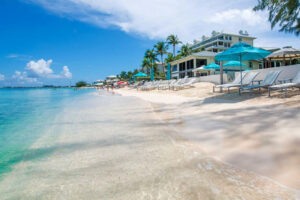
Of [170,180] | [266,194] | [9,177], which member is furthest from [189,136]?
[9,177]

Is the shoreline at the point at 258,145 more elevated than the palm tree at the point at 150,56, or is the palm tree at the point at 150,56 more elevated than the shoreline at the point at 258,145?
the palm tree at the point at 150,56

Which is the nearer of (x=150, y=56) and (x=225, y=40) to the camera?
(x=150, y=56)

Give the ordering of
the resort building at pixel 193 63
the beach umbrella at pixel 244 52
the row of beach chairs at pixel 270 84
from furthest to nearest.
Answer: the resort building at pixel 193 63
the beach umbrella at pixel 244 52
the row of beach chairs at pixel 270 84

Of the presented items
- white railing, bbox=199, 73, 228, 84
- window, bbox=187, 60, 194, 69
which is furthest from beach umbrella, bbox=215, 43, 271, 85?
window, bbox=187, 60, 194, 69

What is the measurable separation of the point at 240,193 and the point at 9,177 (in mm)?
2823

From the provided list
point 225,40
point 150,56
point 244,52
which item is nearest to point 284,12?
point 244,52

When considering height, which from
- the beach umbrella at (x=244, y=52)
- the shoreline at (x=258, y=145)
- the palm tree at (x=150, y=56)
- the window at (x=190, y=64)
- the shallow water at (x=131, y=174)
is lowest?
the shallow water at (x=131, y=174)

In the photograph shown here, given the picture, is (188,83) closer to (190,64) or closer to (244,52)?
(244,52)

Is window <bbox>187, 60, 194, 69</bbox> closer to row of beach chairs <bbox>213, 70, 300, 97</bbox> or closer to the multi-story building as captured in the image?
row of beach chairs <bbox>213, 70, 300, 97</bbox>

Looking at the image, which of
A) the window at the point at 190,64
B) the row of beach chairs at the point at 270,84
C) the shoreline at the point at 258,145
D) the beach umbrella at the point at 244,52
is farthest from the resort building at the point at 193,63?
the shoreline at the point at 258,145

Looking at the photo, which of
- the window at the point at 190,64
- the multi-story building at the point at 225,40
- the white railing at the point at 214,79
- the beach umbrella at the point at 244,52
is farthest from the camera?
the multi-story building at the point at 225,40

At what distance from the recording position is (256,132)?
2.94 m

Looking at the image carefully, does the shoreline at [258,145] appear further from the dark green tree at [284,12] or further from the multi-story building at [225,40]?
the multi-story building at [225,40]

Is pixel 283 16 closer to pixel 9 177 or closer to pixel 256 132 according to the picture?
pixel 256 132
